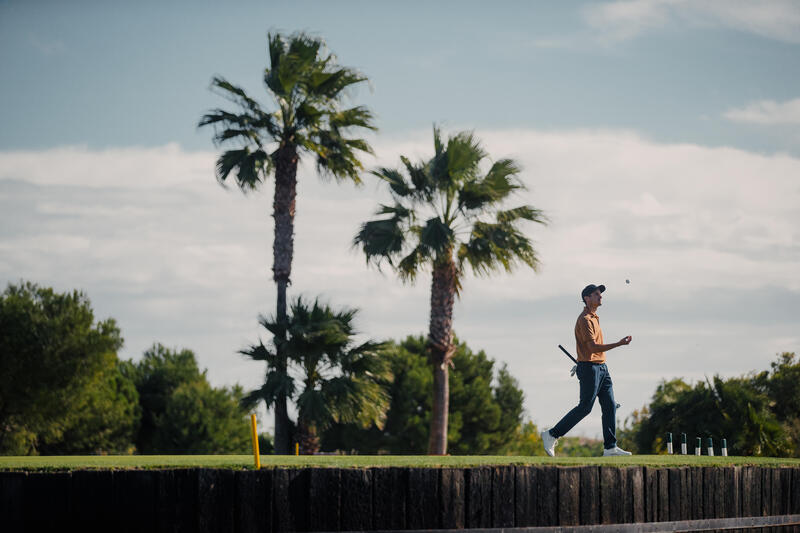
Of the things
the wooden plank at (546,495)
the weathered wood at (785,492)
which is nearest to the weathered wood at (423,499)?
the wooden plank at (546,495)

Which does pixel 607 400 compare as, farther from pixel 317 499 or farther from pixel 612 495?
pixel 317 499

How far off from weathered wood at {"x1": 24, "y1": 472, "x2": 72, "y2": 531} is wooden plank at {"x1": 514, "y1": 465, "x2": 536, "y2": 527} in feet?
14.1

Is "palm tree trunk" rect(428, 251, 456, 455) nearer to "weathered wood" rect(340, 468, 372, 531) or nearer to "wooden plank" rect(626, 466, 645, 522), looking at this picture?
"wooden plank" rect(626, 466, 645, 522)

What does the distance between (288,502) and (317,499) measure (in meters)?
0.27

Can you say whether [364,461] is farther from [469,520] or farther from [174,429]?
[174,429]

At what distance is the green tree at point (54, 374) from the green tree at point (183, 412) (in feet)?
14.2

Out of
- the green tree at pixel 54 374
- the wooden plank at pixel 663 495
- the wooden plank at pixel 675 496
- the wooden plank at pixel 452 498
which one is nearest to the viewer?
the wooden plank at pixel 452 498

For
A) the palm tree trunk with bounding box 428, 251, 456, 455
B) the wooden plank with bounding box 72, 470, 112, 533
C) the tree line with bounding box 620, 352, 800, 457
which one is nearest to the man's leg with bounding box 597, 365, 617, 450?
the wooden plank with bounding box 72, 470, 112, 533

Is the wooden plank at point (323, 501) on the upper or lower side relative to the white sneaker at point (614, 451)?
lower

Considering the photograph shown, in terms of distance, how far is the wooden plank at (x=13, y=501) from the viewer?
29.6ft

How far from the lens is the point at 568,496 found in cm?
1023

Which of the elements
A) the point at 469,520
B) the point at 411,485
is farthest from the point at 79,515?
the point at 469,520

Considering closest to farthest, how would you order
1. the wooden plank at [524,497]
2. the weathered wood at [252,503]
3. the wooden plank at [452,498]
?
the weathered wood at [252,503], the wooden plank at [452,498], the wooden plank at [524,497]

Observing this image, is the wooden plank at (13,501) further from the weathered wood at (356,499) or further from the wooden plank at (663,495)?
the wooden plank at (663,495)
